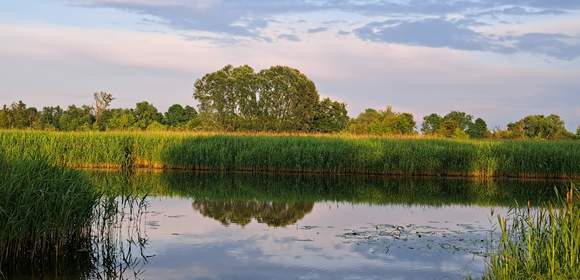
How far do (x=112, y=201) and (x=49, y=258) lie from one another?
139cm

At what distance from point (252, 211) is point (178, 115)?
41703 millimetres

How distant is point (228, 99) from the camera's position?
169 feet

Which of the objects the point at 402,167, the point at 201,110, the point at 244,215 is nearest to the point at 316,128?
the point at 201,110

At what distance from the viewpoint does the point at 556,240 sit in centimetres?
632

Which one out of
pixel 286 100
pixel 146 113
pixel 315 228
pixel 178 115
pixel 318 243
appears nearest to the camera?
pixel 318 243

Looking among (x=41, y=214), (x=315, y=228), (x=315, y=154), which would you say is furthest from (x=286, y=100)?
(x=41, y=214)

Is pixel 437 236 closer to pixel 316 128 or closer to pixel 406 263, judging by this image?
pixel 406 263

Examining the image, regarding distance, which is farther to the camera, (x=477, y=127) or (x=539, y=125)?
(x=477, y=127)

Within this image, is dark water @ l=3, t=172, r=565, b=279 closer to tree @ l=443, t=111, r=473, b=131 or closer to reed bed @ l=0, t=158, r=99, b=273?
reed bed @ l=0, t=158, r=99, b=273

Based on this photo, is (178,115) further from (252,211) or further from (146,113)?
(252,211)

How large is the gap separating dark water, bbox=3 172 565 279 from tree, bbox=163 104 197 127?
34165 mm

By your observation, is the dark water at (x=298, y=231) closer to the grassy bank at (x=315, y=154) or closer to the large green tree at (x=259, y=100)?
the grassy bank at (x=315, y=154)

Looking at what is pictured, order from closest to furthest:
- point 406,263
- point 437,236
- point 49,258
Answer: point 49,258, point 406,263, point 437,236

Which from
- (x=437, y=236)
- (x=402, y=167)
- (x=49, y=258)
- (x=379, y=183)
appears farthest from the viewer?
(x=402, y=167)
